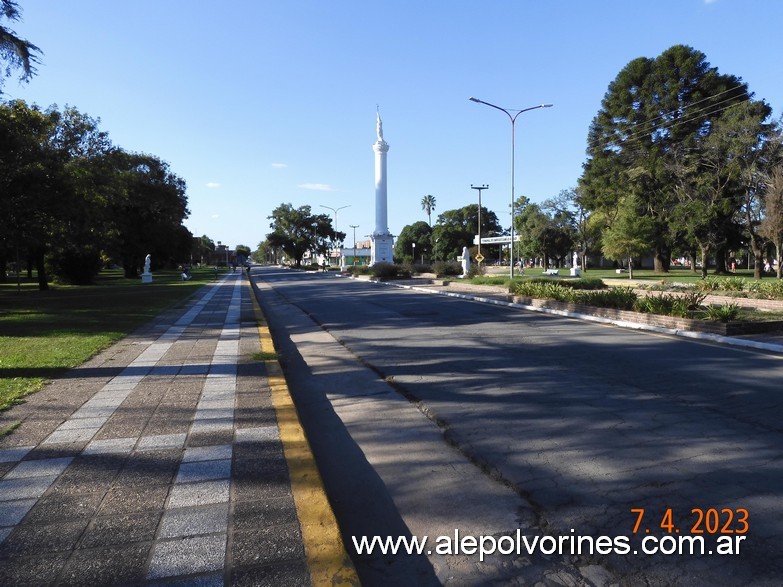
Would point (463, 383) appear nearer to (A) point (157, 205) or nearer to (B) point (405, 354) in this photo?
(B) point (405, 354)

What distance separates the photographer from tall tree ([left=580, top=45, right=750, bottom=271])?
47.8 meters

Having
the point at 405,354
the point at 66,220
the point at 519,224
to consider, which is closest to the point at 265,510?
the point at 405,354

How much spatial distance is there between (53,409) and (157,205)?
161 feet

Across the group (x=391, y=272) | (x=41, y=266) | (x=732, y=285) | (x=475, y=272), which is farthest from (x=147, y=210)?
(x=732, y=285)

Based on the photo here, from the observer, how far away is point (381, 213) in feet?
222

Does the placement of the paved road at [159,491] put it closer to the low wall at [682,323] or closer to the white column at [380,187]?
the low wall at [682,323]

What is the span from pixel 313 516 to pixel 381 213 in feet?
213

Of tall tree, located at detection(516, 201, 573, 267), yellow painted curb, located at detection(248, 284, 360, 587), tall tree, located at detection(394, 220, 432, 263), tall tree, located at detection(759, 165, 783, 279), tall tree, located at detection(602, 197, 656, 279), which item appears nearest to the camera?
yellow painted curb, located at detection(248, 284, 360, 587)

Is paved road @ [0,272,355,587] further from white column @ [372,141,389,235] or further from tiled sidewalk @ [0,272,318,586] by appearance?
white column @ [372,141,389,235]

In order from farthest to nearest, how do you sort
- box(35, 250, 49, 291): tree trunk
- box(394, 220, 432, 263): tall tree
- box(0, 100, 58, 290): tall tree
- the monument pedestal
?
box(394, 220, 432, 263): tall tree < the monument pedestal < box(35, 250, 49, 291): tree trunk < box(0, 100, 58, 290): tall tree

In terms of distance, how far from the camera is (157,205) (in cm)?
5075

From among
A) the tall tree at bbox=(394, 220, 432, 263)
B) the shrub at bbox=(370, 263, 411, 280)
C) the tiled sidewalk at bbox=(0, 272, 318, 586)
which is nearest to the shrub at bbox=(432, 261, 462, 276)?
the shrub at bbox=(370, 263, 411, 280)
